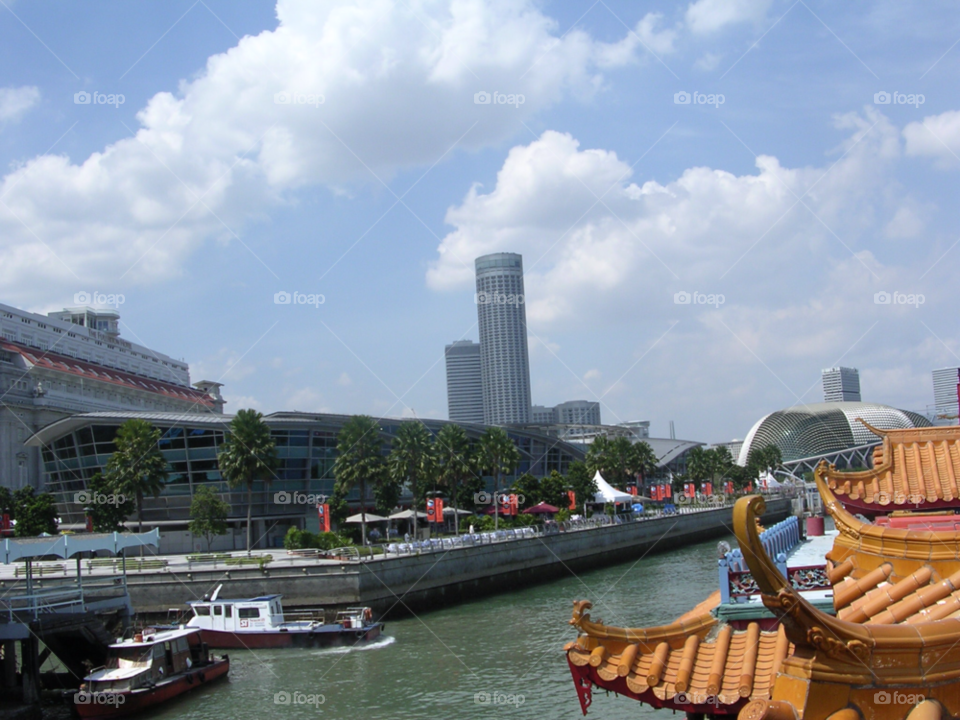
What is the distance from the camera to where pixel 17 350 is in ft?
260

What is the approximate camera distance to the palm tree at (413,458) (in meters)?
62.4

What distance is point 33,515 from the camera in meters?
57.5

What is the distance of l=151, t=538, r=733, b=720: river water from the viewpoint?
79.8ft

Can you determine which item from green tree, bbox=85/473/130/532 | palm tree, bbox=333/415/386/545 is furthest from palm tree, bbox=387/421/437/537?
green tree, bbox=85/473/130/532

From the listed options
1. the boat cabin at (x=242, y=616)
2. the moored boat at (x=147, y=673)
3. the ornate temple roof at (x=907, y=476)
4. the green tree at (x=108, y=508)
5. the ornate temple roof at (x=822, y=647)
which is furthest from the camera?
the green tree at (x=108, y=508)

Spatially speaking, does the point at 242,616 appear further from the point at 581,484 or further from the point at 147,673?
the point at 581,484

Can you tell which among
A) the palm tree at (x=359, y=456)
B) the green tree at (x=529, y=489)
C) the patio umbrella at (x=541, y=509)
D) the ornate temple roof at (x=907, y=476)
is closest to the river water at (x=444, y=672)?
the ornate temple roof at (x=907, y=476)

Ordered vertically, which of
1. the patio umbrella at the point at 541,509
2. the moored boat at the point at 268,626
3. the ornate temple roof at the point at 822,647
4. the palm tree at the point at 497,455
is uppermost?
the palm tree at the point at 497,455

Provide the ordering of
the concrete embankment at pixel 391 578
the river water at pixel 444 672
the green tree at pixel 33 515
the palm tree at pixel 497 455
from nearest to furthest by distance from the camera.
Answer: the river water at pixel 444 672, the concrete embankment at pixel 391 578, the green tree at pixel 33 515, the palm tree at pixel 497 455

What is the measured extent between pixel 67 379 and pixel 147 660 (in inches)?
2491

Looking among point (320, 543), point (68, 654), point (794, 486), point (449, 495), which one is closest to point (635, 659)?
point (68, 654)

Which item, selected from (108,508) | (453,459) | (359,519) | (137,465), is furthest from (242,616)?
(453,459)

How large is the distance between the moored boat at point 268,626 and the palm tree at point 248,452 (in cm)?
1829

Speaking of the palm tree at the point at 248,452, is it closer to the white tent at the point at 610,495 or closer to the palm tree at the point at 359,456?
the palm tree at the point at 359,456
